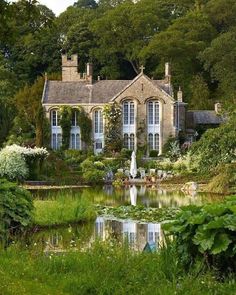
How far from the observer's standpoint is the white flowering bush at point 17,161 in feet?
114

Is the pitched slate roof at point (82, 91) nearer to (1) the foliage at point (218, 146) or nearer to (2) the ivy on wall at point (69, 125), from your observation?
(2) the ivy on wall at point (69, 125)

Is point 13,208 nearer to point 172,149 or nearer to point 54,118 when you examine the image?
point 172,149

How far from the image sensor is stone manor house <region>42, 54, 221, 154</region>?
2073 inches

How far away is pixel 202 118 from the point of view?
55.7m

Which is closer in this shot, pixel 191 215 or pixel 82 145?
pixel 191 215

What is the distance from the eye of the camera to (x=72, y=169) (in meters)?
42.7

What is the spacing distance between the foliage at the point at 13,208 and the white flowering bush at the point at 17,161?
17.2 meters

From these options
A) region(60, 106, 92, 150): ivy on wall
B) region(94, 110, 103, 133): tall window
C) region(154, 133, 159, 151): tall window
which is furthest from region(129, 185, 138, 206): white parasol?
region(94, 110, 103, 133): tall window

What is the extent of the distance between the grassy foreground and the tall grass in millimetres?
8491

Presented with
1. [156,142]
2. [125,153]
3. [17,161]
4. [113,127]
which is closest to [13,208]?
[17,161]

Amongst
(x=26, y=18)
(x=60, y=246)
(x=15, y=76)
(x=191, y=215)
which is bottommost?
(x=60, y=246)

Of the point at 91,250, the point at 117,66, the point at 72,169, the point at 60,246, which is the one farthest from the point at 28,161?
the point at 117,66

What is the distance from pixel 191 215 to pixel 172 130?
4302cm

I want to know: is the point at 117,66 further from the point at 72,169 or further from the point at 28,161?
the point at 28,161
